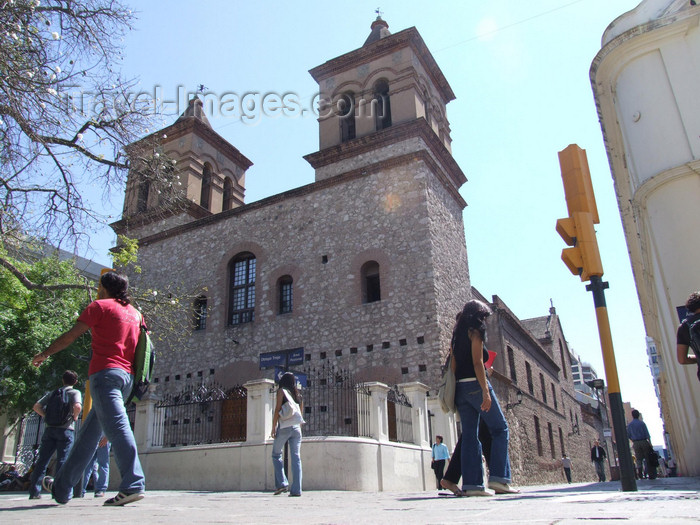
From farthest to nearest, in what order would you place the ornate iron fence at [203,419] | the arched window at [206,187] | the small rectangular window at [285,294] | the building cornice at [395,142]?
the arched window at [206,187] < the small rectangular window at [285,294] < the building cornice at [395,142] < the ornate iron fence at [203,419]

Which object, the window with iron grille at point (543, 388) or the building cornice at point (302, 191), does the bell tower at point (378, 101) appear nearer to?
the building cornice at point (302, 191)

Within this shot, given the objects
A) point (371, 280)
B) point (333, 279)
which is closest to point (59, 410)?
point (333, 279)

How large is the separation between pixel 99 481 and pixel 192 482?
4.76 metres

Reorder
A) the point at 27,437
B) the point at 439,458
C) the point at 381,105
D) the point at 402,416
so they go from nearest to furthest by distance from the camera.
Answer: the point at 439,458
the point at 402,416
the point at 27,437
the point at 381,105

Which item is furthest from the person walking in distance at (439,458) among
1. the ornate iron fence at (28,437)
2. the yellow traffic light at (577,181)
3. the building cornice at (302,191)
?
the ornate iron fence at (28,437)

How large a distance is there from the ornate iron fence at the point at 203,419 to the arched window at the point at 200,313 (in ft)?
7.90

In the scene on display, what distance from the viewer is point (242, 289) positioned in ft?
63.8

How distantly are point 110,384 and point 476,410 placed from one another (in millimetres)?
2988

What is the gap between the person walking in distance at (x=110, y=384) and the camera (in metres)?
4.11

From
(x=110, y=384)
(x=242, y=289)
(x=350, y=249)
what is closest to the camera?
(x=110, y=384)

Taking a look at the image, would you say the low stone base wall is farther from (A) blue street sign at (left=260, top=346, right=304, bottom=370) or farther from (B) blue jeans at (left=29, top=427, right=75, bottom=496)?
(A) blue street sign at (left=260, top=346, right=304, bottom=370)

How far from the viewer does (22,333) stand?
52.9 ft

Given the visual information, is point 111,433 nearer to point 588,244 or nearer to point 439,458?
point 588,244

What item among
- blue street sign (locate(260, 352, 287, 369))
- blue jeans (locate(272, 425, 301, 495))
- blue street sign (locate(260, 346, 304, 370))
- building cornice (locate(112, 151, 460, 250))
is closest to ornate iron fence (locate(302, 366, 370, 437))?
blue street sign (locate(260, 346, 304, 370))
